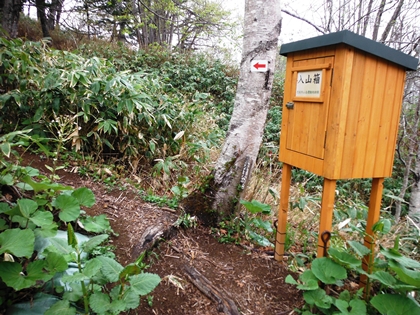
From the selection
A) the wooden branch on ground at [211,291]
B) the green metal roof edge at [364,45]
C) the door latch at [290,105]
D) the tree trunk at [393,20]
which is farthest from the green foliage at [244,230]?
the tree trunk at [393,20]

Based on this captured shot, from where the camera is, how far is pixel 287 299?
6.05 feet

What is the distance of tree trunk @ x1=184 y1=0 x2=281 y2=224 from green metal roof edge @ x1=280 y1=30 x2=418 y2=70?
591 mm

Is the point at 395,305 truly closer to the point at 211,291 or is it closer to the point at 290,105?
the point at 211,291

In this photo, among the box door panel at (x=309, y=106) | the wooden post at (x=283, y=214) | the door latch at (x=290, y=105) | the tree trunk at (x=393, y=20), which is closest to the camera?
the box door panel at (x=309, y=106)

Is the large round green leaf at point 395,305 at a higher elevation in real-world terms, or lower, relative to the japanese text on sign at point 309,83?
lower

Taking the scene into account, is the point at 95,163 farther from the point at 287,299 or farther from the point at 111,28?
the point at 111,28

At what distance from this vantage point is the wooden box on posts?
162 cm

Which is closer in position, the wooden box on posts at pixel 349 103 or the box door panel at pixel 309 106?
the wooden box on posts at pixel 349 103

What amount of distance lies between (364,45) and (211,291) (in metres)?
1.64

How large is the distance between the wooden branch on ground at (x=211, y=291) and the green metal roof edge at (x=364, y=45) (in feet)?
5.16

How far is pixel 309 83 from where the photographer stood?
1862mm

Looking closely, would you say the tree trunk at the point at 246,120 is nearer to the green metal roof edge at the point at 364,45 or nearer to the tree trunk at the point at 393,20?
the green metal roof edge at the point at 364,45

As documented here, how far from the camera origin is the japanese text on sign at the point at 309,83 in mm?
1787

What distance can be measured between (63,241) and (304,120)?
61.7 inches
